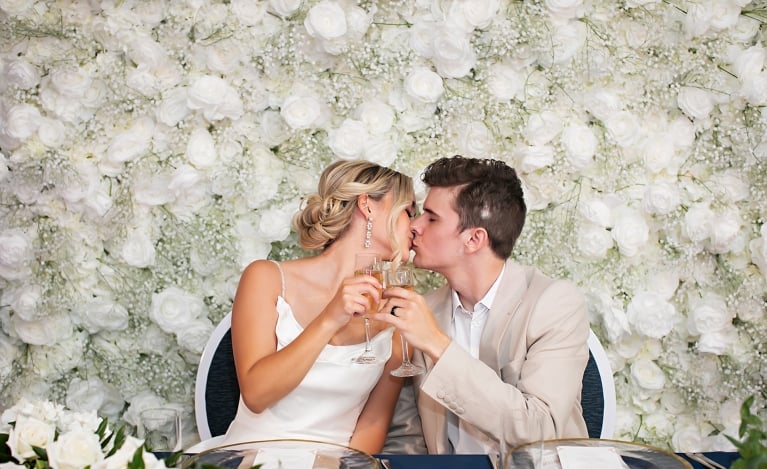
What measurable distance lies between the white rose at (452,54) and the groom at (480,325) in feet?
1.68

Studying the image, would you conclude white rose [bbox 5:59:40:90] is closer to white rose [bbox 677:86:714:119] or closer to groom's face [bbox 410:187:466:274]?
groom's face [bbox 410:187:466:274]

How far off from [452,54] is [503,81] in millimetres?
244

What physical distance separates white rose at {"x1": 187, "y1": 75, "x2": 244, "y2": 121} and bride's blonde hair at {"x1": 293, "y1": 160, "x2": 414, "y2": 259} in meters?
0.55

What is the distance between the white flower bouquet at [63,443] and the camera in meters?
1.18

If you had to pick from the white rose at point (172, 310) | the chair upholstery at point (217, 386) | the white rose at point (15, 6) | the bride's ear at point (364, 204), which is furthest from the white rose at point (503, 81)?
the white rose at point (15, 6)

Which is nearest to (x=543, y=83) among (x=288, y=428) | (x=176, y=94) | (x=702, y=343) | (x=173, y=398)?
(x=702, y=343)

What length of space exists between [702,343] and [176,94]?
224 centimetres

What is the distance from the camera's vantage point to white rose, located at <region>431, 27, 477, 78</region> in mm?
2840

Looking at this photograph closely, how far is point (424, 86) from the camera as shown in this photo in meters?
2.90

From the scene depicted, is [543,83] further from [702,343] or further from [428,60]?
[702,343]

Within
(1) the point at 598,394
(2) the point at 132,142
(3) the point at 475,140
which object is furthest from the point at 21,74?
(1) the point at 598,394

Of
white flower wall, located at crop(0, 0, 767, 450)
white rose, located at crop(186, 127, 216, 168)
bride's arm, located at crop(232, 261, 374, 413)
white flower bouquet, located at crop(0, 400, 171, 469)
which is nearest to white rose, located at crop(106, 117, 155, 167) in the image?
white flower wall, located at crop(0, 0, 767, 450)

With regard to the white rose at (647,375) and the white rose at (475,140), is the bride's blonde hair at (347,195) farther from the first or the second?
the white rose at (647,375)

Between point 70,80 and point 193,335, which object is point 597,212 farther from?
point 70,80
